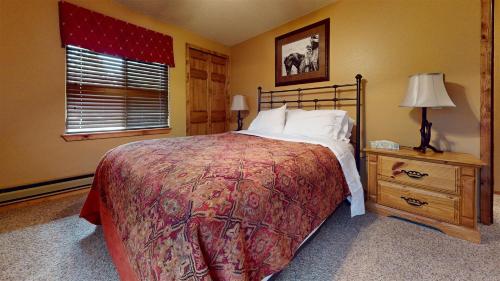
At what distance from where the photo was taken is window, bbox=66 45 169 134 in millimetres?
2559

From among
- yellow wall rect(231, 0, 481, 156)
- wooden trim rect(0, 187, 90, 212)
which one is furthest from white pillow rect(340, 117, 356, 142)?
wooden trim rect(0, 187, 90, 212)

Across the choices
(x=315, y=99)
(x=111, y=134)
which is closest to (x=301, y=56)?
(x=315, y=99)

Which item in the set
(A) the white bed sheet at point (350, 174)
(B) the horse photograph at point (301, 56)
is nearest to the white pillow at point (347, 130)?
(A) the white bed sheet at point (350, 174)

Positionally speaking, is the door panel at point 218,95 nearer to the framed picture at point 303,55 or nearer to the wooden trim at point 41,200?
the framed picture at point 303,55

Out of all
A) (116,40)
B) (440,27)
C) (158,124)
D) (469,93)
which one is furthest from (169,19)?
(469,93)

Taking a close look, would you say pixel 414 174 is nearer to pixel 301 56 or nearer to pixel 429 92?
pixel 429 92

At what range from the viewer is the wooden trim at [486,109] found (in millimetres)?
1793

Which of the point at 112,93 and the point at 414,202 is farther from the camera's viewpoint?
the point at 112,93

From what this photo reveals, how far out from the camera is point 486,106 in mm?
1812

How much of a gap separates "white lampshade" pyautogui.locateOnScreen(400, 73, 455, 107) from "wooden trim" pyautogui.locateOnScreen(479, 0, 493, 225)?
1.05 ft

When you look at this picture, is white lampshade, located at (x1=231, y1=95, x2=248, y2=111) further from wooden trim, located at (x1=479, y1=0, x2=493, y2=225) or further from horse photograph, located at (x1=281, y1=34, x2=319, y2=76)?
wooden trim, located at (x1=479, y1=0, x2=493, y2=225)

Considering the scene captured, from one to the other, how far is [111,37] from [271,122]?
2.30 m

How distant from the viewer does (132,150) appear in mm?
1606

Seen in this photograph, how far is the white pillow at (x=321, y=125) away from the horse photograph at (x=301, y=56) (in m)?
0.89
